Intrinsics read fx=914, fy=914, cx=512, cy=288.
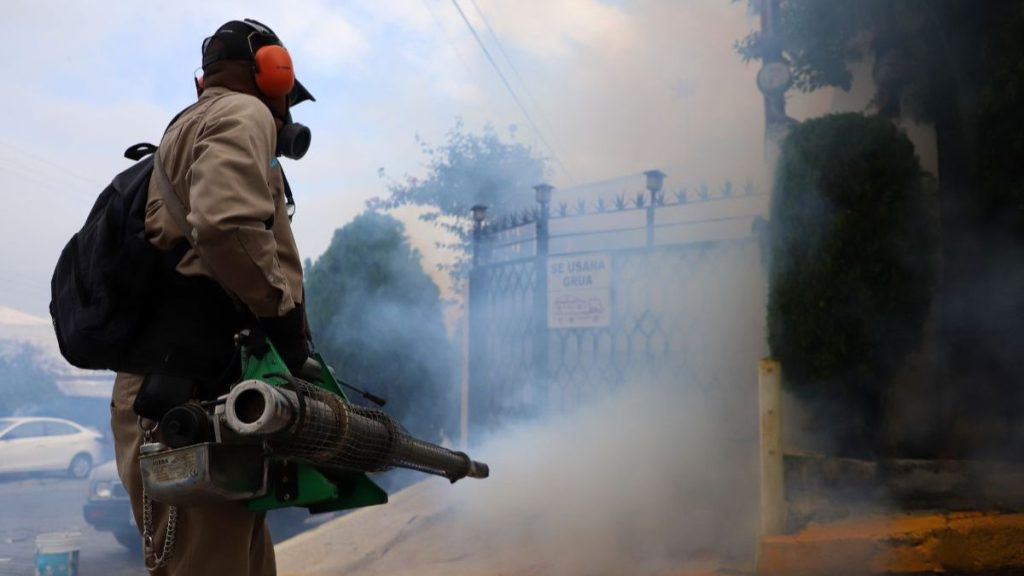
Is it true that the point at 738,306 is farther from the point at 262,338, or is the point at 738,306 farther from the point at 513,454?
the point at 262,338

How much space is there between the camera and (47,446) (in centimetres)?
1084

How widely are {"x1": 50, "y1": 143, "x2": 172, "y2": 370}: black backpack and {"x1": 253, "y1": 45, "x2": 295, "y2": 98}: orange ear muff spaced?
0.34 metres

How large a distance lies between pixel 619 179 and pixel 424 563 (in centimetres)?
306

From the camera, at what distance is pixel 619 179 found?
664 cm

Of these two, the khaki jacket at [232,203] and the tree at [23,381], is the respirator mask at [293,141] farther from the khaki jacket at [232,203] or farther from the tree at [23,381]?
the tree at [23,381]

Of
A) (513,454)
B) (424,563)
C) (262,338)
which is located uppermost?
(262,338)

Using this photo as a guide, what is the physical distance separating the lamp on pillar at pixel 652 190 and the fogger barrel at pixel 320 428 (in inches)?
148

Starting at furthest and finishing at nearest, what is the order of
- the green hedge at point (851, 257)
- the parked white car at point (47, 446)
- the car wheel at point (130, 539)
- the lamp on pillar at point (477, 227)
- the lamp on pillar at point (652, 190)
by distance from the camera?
the parked white car at point (47, 446), the car wheel at point (130, 539), the lamp on pillar at point (477, 227), the lamp on pillar at point (652, 190), the green hedge at point (851, 257)

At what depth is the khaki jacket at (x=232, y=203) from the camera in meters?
1.80

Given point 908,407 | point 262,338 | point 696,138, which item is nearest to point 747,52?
point 696,138

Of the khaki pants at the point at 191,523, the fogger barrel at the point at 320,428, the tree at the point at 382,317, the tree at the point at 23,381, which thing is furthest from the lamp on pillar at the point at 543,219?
the tree at the point at 23,381

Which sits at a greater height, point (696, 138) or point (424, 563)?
point (696, 138)

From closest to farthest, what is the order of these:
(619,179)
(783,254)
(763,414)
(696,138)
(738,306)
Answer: (763,414) < (783,254) < (738,306) < (696,138) < (619,179)

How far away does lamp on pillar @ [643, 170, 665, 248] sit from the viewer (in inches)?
237
